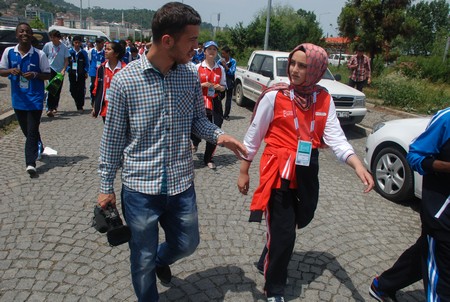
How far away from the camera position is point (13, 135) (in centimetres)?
731

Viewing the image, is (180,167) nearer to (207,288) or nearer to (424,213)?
(207,288)

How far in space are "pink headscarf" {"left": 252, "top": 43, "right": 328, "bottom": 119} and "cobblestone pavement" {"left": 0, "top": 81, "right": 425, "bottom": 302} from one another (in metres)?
1.54

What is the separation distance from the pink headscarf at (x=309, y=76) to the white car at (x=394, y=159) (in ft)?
8.97

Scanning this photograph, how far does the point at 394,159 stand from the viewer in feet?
16.4

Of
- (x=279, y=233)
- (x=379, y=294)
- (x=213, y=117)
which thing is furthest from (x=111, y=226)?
(x=213, y=117)

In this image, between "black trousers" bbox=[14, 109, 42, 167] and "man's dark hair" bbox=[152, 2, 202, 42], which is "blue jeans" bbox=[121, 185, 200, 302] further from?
"black trousers" bbox=[14, 109, 42, 167]

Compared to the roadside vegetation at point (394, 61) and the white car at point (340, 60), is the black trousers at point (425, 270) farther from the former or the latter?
the white car at point (340, 60)

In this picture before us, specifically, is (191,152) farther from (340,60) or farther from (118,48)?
(340,60)

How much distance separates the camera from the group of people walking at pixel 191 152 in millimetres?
2143

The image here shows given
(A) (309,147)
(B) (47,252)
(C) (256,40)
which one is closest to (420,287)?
(A) (309,147)

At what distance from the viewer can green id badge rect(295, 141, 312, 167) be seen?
2.53 metres

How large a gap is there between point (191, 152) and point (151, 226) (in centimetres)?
53

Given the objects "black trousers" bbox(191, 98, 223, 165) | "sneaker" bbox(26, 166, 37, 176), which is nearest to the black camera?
"sneaker" bbox(26, 166, 37, 176)

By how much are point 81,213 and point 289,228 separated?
252 cm
